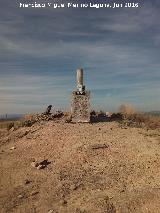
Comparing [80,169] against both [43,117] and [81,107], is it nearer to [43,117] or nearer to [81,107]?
[81,107]

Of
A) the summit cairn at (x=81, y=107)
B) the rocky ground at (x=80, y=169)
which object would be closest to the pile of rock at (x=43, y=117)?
the rocky ground at (x=80, y=169)

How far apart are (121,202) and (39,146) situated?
21.6 feet

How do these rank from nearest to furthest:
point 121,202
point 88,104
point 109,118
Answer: point 121,202 < point 88,104 < point 109,118

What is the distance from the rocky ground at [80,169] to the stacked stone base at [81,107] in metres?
0.74

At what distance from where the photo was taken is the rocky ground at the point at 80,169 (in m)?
10.3

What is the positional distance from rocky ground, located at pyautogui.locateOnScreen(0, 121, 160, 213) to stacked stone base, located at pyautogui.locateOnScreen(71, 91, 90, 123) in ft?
2.42

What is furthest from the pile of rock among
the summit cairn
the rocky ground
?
the summit cairn

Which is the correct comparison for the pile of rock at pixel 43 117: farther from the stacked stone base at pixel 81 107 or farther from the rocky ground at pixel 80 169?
the stacked stone base at pixel 81 107

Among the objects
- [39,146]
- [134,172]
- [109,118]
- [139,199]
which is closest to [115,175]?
[134,172]

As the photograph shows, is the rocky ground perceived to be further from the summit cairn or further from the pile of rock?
the pile of rock

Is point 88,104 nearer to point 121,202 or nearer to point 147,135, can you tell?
point 147,135

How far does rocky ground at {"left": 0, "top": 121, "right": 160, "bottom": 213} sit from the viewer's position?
10297 mm

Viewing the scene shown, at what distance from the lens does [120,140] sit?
1570 cm

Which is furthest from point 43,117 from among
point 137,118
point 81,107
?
point 137,118
